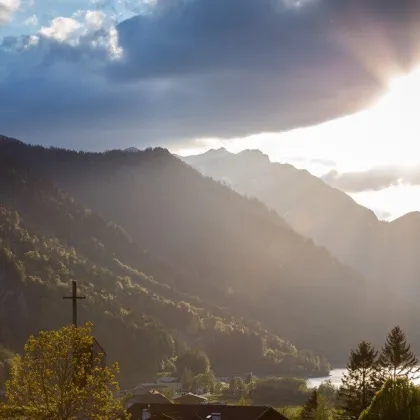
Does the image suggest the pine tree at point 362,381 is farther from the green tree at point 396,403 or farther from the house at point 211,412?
the green tree at point 396,403

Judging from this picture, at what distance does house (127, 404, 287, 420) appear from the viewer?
9706 cm

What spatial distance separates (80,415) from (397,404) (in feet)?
92.2

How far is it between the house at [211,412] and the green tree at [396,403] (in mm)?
69776

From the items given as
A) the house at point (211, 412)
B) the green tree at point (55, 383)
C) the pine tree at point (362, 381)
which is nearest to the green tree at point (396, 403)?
the green tree at point (55, 383)

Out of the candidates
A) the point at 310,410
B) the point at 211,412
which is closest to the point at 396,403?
the point at 211,412

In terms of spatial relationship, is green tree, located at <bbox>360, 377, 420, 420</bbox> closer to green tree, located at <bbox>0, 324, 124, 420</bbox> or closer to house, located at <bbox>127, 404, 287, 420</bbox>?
green tree, located at <bbox>0, 324, 124, 420</bbox>

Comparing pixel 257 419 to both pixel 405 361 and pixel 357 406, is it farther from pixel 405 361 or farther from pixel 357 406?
pixel 405 361

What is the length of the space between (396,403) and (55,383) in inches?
1091

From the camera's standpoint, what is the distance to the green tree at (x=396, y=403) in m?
25.1

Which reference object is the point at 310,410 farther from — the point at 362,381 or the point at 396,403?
the point at 396,403

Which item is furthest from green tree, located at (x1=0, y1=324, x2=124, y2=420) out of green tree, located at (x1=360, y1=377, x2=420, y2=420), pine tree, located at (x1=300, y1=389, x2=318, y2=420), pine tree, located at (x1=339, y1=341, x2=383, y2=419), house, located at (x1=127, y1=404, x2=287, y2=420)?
pine tree, located at (x1=300, y1=389, x2=318, y2=420)

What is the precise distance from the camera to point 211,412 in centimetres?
10381

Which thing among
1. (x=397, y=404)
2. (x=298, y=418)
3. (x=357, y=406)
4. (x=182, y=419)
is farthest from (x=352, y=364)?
(x=397, y=404)

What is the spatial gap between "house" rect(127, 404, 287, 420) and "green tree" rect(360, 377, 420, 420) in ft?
229
